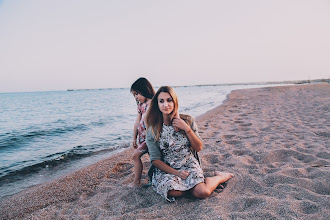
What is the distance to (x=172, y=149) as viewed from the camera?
114 inches

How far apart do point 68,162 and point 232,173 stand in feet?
13.4

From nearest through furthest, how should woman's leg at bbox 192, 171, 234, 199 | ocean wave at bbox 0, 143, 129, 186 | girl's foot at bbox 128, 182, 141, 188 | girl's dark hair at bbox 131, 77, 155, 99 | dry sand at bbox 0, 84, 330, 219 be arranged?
dry sand at bbox 0, 84, 330, 219, woman's leg at bbox 192, 171, 234, 199, girl's foot at bbox 128, 182, 141, 188, girl's dark hair at bbox 131, 77, 155, 99, ocean wave at bbox 0, 143, 129, 186

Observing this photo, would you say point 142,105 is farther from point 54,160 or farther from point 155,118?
point 54,160

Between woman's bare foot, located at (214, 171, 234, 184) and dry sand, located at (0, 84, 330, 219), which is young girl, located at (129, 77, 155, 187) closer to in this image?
dry sand, located at (0, 84, 330, 219)

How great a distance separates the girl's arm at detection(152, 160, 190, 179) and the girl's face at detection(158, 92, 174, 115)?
2.27 ft

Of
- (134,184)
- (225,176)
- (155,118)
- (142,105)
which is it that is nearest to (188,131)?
(155,118)

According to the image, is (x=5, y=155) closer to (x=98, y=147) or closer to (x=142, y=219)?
(x=98, y=147)

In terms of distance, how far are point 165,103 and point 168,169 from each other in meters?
0.89

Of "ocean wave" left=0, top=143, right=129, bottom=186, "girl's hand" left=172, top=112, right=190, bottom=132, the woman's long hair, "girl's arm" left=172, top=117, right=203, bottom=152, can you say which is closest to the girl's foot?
the woman's long hair

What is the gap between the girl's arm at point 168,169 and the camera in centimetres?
271

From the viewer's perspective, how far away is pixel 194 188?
8.63 ft

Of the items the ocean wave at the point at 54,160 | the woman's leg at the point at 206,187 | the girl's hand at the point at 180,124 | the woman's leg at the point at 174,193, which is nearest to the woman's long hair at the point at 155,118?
the girl's hand at the point at 180,124

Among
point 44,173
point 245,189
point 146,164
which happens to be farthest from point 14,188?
point 245,189

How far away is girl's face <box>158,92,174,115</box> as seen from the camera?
270 cm
